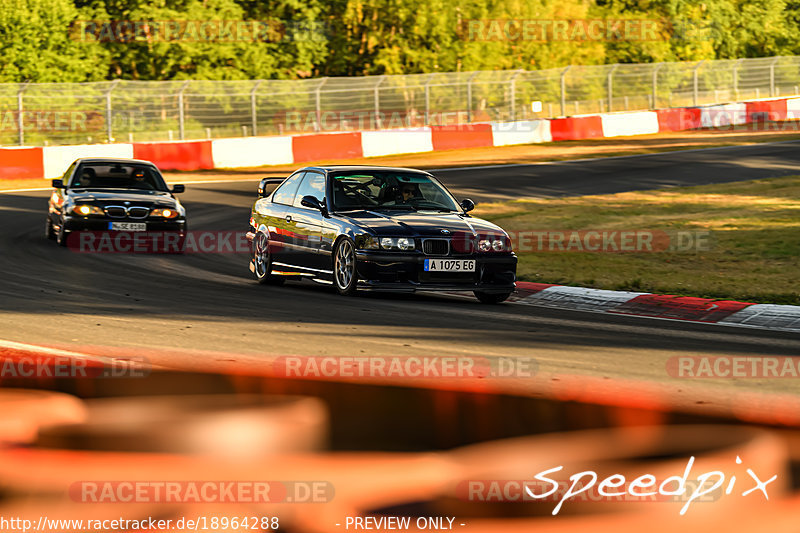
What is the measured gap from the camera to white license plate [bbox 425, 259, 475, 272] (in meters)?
11.3

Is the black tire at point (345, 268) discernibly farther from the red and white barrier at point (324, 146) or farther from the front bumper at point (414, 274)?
the red and white barrier at point (324, 146)

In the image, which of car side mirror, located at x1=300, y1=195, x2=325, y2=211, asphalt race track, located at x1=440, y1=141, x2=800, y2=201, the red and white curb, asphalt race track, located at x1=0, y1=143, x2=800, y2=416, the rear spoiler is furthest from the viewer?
asphalt race track, located at x1=440, y1=141, x2=800, y2=201

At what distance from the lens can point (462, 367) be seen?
728 cm

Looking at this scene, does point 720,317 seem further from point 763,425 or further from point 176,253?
point 176,253

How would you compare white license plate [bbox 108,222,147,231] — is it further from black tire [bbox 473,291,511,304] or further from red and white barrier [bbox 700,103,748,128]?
red and white barrier [bbox 700,103,748,128]

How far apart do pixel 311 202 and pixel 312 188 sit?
0.53m

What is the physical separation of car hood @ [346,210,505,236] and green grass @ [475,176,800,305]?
174cm

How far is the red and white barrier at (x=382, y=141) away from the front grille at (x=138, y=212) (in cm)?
1345

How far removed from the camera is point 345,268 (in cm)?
1180

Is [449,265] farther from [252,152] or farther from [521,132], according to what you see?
[521,132]

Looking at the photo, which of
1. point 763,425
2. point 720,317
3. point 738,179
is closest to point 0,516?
point 763,425

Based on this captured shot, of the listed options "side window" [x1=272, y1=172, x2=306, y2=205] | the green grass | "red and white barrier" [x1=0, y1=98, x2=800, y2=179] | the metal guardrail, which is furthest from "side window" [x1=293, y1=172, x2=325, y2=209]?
the metal guardrail

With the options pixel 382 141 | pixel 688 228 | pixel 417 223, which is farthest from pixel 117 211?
pixel 382 141

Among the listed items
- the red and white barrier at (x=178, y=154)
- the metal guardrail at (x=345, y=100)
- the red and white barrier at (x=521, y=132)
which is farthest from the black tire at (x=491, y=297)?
the red and white barrier at (x=521, y=132)
